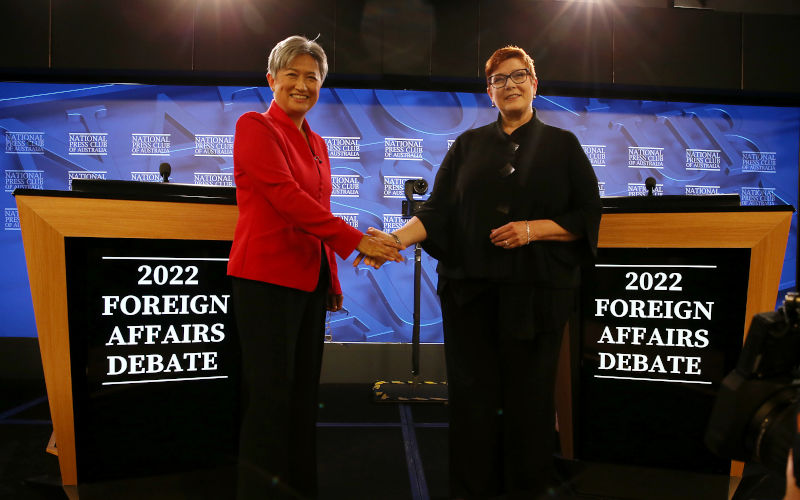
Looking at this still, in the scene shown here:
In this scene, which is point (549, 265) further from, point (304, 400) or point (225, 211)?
point (225, 211)

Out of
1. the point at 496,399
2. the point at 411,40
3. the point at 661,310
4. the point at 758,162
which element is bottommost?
the point at 496,399

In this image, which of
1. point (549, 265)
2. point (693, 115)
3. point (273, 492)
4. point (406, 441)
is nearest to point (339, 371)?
point (406, 441)

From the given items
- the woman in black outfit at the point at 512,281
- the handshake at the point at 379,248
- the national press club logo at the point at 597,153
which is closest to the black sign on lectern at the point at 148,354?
the handshake at the point at 379,248

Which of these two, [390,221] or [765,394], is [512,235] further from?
[390,221]

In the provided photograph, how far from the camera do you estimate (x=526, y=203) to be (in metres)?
1.59

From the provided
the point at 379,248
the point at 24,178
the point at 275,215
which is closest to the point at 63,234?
the point at 275,215

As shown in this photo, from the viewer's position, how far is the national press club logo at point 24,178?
4355 mm

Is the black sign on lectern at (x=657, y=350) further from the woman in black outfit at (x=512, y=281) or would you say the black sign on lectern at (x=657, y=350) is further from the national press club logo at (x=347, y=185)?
the national press club logo at (x=347, y=185)

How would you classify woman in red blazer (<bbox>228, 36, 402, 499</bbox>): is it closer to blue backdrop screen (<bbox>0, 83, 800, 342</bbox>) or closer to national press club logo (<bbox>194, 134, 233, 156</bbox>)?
blue backdrop screen (<bbox>0, 83, 800, 342</bbox>)

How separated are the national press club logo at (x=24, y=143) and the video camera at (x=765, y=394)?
17.3 feet

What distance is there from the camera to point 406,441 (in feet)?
9.14

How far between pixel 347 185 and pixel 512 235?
10.2ft

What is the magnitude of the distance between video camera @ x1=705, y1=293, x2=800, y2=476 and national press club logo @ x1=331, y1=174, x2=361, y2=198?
3832 mm

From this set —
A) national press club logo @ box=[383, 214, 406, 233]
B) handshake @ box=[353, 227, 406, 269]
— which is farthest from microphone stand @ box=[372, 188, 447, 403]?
handshake @ box=[353, 227, 406, 269]
